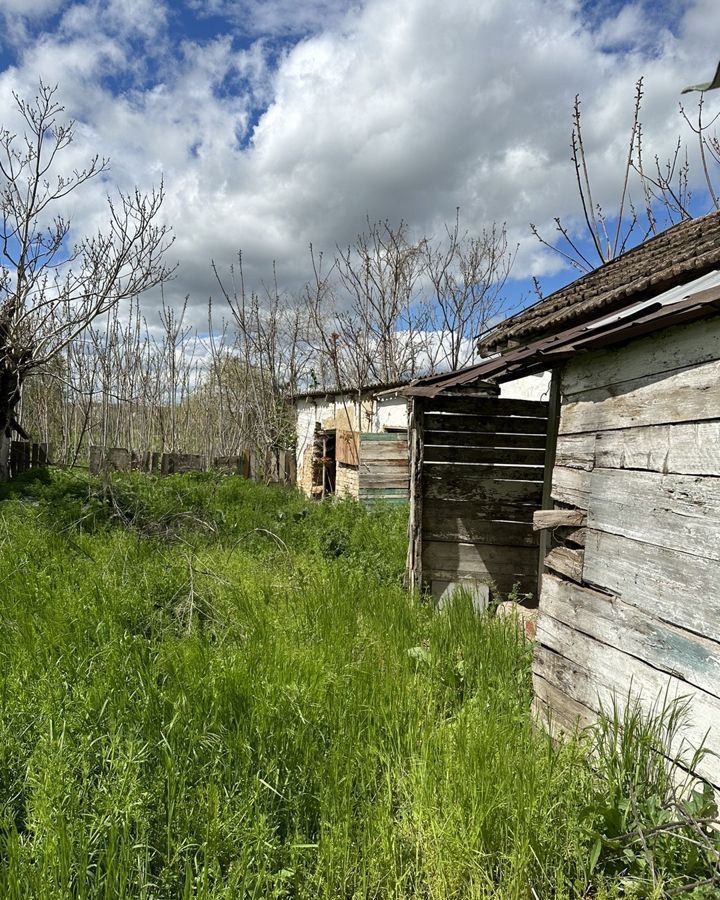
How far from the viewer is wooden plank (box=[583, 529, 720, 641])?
2186 mm

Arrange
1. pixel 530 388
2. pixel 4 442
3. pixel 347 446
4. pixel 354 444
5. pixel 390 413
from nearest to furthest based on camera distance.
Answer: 1. pixel 530 388
2. pixel 4 442
3. pixel 390 413
4. pixel 354 444
5. pixel 347 446

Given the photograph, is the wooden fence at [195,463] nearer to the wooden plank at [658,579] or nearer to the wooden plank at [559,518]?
the wooden plank at [559,518]

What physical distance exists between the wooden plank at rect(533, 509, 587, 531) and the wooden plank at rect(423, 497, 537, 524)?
2386 mm

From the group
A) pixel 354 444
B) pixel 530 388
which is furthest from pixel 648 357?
pixel 354 444

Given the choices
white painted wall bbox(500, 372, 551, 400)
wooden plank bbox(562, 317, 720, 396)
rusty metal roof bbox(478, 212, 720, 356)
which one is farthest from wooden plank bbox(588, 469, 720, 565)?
white painted wall bbox(500, 372, 551, 400)

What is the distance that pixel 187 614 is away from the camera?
12.8 ft

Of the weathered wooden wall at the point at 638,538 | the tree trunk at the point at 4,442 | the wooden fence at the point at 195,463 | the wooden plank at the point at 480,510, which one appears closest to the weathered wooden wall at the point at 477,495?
the wooden plank at the point at 480,510

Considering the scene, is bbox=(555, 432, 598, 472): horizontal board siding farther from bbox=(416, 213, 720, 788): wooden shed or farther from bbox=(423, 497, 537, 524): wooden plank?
bbox=(423, 497, 537, 524): wooden plank

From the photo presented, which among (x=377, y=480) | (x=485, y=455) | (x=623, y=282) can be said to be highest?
(x=623, y=282)

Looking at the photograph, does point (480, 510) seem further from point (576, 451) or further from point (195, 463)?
point (195, 463)

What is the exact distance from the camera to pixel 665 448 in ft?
8.06

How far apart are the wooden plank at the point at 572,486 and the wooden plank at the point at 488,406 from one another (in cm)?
228

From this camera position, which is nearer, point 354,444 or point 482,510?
point 482,510

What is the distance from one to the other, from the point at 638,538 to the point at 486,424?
3019 mm
